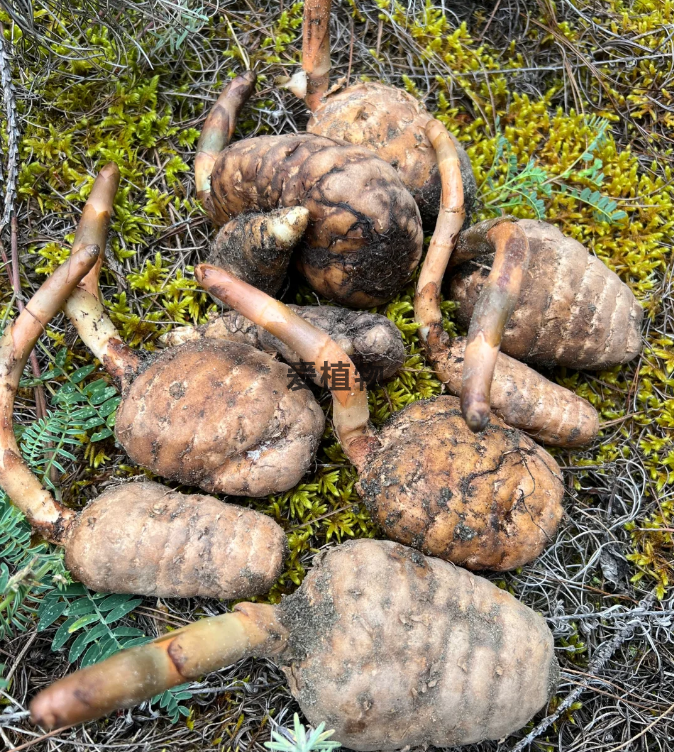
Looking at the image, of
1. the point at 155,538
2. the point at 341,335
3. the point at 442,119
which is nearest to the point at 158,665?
the point at 155,538

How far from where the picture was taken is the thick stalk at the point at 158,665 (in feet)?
6.34

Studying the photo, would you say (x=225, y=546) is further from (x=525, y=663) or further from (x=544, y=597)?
(x=544, y=597)

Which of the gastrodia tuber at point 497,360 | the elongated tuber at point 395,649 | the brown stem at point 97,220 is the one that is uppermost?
the brown stem at point 97,220

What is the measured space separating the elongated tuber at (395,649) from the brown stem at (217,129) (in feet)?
7.10

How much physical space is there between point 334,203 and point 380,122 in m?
0.74

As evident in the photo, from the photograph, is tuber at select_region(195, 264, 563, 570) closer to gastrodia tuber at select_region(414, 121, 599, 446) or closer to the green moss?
gastrodia tuber at select_region(414, 121, 599, 446)

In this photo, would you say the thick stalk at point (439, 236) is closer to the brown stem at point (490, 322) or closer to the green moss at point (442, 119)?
the green moss at point (442, 119)

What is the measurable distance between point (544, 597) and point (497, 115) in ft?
9.75

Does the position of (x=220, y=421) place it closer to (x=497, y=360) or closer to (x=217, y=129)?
(x=497, y=360)

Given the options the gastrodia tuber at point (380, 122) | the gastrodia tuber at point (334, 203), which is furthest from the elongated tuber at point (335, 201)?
the gastrodia tuber at point (380, 122)

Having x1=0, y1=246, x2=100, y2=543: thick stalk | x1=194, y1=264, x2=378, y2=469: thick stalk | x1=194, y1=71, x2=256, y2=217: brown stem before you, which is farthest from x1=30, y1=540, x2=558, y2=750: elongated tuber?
x1=194, y1=71, x2=256, y2=217: brown stem

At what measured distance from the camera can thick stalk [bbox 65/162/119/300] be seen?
3.28m

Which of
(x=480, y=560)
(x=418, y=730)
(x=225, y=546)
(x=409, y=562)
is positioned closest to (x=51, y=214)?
(x=225, y=546)

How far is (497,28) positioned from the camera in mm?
4109
